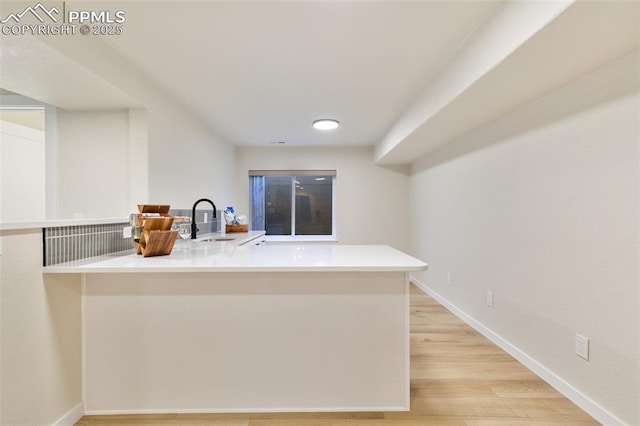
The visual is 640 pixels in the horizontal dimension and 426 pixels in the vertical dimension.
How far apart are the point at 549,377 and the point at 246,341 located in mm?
2040

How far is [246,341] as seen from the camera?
1671 millimetres

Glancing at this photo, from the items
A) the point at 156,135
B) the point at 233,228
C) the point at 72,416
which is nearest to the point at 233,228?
the point at 233,228

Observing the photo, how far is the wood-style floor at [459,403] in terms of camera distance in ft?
5.37

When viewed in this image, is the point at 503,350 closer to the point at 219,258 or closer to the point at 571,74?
the point at 571,74

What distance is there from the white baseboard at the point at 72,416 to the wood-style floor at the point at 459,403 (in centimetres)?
3

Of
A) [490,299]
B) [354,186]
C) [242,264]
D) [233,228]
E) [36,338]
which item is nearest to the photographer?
[36,338]

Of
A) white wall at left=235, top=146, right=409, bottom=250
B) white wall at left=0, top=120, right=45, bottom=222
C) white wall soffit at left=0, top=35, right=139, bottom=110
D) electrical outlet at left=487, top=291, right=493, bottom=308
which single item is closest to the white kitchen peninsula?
white wall soffit at left=0, top=35, right=139, bottom=110

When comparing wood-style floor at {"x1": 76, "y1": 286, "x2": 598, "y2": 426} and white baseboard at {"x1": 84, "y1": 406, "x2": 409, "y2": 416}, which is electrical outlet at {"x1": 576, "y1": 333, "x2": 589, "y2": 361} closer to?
wood-style floor at {"x1": 76, "y1": 286, "x2": 598, "y2": 426}

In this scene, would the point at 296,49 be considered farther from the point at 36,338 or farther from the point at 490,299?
the point at 490,299

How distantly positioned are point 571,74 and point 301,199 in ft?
13.8

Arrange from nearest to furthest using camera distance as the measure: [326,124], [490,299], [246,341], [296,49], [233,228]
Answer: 1. [246,341]
2. [296,49]
3. [490,299]
4. [326,124]
5. [233,228]

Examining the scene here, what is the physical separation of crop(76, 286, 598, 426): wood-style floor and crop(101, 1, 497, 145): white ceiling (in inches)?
88.4

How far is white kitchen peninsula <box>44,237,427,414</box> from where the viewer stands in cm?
166

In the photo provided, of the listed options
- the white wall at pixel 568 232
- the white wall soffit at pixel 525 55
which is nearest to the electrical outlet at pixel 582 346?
the white wall at pixel 568 232
